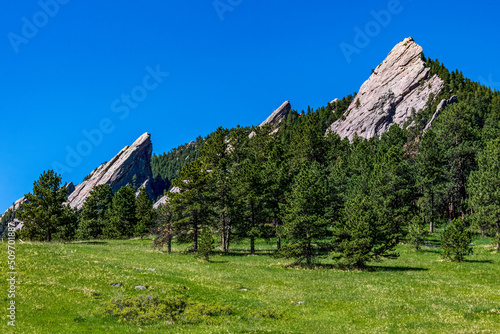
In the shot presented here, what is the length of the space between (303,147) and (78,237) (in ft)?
191

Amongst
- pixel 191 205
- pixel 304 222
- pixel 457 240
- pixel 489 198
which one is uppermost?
pixel 489 198

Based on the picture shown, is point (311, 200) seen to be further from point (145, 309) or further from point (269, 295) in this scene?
point (145, 309)

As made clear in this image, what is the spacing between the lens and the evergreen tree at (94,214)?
79625 mm

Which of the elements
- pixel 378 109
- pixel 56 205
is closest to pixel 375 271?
pixel 56 205

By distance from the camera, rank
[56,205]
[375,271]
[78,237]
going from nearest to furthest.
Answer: [375,271], [56,205], [78,237]

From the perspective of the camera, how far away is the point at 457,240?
38500mm

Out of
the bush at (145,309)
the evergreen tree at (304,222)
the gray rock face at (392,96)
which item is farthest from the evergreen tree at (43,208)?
the gray rock face at (392,96)

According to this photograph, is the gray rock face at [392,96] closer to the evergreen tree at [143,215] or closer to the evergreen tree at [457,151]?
the evergreen tree at [457,151]

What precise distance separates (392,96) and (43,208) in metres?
151

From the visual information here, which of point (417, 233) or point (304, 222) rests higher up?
point (304, 222)

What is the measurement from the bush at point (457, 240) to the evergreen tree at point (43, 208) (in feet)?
176

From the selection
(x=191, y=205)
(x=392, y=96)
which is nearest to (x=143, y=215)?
(x=191, y=205)

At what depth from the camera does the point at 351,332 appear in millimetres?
16828

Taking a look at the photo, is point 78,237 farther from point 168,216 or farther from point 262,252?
point 262,252
